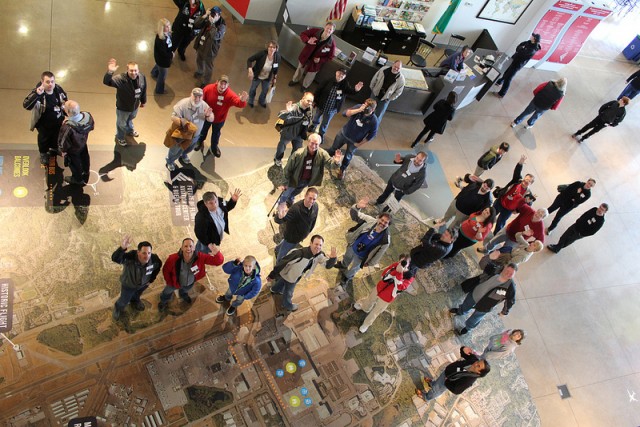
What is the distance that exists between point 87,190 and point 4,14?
177 inches

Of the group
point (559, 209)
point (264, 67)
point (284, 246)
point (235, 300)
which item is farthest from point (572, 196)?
point (235, 300)

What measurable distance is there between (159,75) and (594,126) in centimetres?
979

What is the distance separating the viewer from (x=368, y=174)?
938 cm

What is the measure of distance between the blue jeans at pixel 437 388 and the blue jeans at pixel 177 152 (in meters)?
5.04

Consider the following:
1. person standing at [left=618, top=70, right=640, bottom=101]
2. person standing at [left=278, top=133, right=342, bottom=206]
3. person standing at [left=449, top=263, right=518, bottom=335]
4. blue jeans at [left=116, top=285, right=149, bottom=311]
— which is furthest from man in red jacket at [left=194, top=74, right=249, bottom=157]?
person standing at [left=618, top=70, right=640, bottom=101]

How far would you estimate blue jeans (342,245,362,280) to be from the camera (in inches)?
286

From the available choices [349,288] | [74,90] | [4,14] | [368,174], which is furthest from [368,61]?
[4,14]

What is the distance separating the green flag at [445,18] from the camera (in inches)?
476

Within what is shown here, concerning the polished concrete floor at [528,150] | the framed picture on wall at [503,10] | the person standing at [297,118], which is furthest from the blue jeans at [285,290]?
the framed picture on wall at [503,10]

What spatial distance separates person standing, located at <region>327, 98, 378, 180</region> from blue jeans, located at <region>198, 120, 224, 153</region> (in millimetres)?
2088

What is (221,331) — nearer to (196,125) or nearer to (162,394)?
(162,394)

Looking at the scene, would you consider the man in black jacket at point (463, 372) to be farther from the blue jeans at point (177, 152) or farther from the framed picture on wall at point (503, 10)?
the framed picture on wall at point (503, 10)

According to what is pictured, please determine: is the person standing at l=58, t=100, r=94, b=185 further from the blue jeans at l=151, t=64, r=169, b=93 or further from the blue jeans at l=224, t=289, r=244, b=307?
the blue jeans at l=224, t=289, r=244, b=307

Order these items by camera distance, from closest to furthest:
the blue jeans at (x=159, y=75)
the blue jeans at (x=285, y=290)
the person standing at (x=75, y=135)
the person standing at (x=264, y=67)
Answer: the person standing at (x=75, y=135), the blue jeans at (x=285, y=290), the person standing at (x=264, y=67), the blue jeans at (x=159, y=75)
